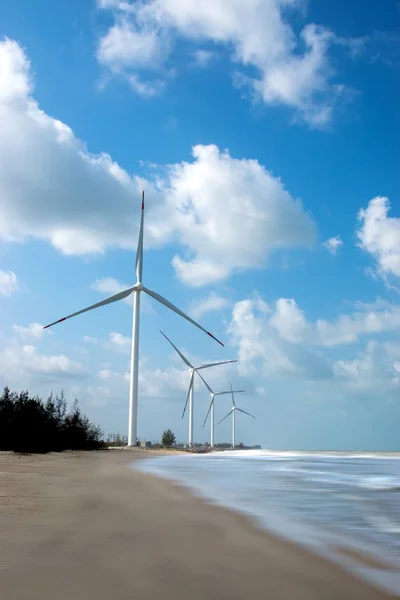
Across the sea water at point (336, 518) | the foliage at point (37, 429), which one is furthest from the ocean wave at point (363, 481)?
the foliage at point (37, 429)

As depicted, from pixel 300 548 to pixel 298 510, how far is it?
427 cm

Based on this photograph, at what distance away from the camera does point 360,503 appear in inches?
485

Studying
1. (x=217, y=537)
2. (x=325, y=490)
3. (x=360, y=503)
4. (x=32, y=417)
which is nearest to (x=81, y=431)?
(x=32, y=417)

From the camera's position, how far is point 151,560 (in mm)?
5551

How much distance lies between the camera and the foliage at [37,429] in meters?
40.8

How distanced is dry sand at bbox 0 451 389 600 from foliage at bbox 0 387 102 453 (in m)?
33.6

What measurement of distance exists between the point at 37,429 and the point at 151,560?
39.4 meters

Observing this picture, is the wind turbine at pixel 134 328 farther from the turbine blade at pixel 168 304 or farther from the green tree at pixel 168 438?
the green tree at pixel 168 438

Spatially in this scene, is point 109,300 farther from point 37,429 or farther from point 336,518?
point 336,518

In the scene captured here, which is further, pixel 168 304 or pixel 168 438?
pixel 168 438

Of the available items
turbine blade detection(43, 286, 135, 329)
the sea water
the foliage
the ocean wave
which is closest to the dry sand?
the sea water

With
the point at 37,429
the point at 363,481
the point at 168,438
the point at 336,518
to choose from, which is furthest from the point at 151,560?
the point at 168,438

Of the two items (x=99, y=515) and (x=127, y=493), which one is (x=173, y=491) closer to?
(x=127, y=493)

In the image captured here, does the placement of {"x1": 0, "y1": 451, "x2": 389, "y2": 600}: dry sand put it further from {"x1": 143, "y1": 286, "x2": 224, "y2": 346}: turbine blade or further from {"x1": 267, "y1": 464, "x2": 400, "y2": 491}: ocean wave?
{"x1": 143, "y1": 286, "x2": 224, "y2": 346}: turbine blade
